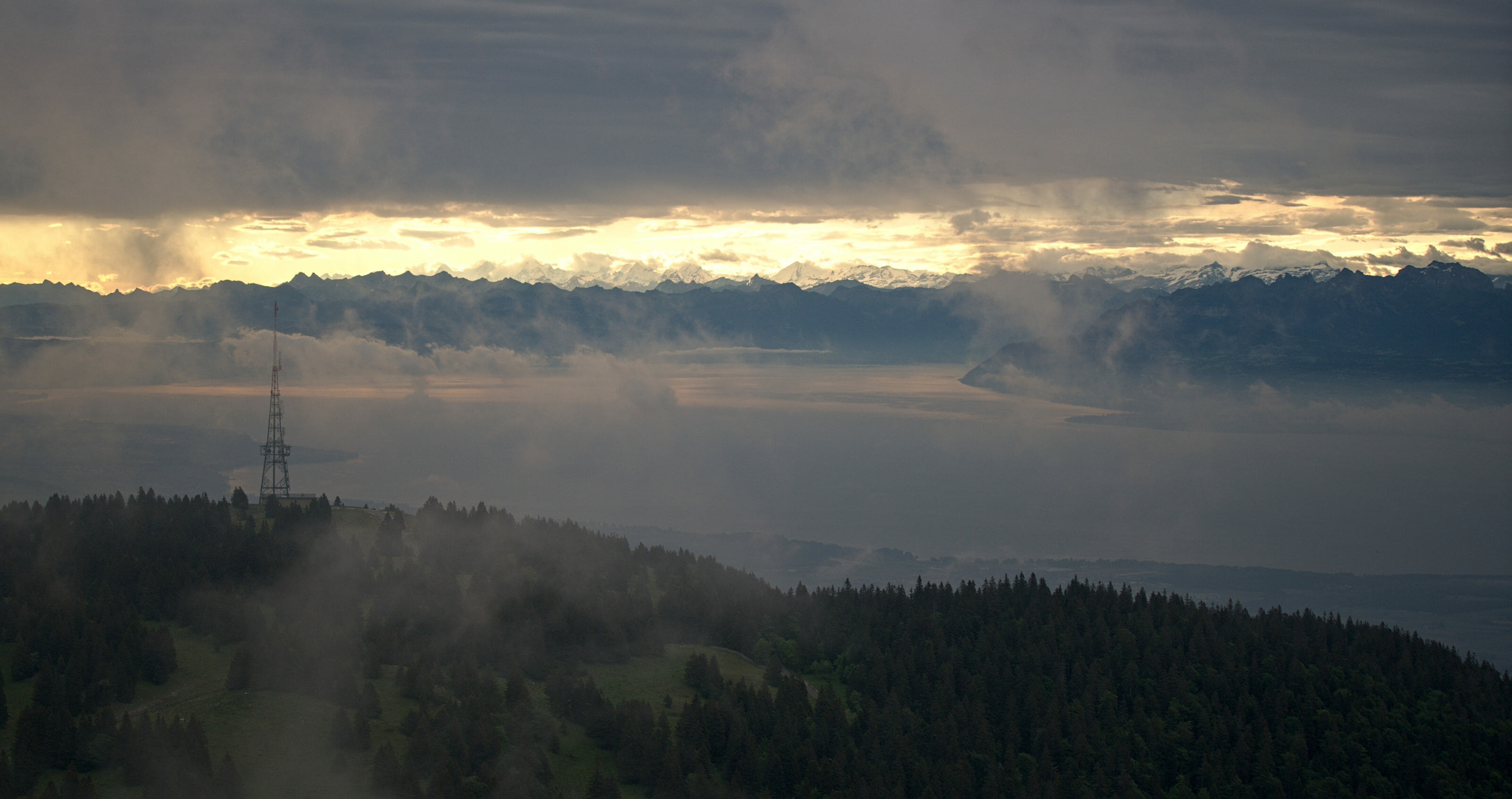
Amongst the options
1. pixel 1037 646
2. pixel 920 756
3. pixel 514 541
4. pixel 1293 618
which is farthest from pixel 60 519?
pixel 1293 618

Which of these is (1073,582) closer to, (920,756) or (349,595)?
(920,756)

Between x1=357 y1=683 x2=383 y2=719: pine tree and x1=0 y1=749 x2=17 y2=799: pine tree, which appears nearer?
x1=0 y1=749 x2=17 y2=799: pine tree

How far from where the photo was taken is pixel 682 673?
400 feet

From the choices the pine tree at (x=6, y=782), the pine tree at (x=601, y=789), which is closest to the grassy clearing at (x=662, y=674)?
the pine tree at (x=601, y=789)

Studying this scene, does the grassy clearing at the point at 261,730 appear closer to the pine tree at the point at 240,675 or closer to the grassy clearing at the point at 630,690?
the pine tree at the point at 240,675

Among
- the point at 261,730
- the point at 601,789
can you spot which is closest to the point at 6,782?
the point at 261,730

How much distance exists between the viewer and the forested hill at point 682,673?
91.2 meters

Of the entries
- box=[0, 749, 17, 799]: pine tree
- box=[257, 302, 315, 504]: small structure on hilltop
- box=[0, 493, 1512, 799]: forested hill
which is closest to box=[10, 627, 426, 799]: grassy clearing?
box=[0, 493, 1512, 799]: forested hill

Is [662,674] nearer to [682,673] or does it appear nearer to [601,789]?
[682,673]

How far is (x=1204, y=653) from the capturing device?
424ft

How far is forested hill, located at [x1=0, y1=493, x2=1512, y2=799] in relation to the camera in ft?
299

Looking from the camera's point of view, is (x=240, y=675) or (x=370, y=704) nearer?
(x=370, y=704)

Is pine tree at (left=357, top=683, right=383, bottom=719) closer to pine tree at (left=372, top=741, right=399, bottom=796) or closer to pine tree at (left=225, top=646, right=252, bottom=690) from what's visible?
pine tree at (left=372, top=741, right=399, bottom=796)

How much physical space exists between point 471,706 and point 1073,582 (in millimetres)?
93951
